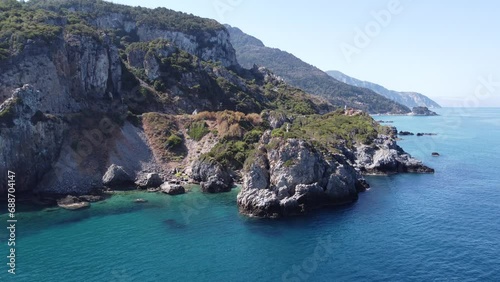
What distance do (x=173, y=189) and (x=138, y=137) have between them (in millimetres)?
25793

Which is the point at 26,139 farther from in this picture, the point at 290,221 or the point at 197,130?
the point at 290,221

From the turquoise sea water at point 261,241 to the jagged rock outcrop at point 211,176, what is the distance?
278cm

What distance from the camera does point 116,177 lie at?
81375mm

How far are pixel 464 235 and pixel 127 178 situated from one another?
63440 millimetres

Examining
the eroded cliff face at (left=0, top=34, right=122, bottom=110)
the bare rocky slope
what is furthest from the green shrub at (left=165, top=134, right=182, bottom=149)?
the eroded cliff face at (left=0, top=34, right=122, bottom=110)

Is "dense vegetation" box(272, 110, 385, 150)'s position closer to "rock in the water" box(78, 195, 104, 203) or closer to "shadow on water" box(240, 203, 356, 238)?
"shadow on water" box(240, 203, 356, 238)

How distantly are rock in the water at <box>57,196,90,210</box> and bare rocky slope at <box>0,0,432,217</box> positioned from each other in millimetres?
5315

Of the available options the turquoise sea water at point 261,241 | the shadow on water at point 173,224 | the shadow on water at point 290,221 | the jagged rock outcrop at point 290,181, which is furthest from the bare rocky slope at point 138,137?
the shadow on water at point 173,224

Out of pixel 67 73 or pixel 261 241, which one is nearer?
pixel 261 241

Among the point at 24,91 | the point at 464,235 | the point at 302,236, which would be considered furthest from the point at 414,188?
the point at 24,91

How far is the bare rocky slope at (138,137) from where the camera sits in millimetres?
70625

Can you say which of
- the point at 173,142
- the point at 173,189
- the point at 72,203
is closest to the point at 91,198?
the point at 72,203

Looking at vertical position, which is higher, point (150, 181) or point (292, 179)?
point (292, 179)

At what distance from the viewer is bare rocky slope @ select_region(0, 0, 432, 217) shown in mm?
70625
